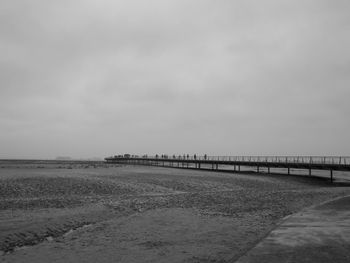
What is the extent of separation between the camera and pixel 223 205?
58.8 ft

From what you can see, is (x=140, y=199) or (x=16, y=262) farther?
(x=140, y=199)

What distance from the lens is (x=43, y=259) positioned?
26.9 feet

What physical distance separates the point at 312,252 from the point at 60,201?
13497mm

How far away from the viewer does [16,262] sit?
7953mm

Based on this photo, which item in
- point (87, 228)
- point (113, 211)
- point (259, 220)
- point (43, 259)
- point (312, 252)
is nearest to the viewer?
point (312, 252)

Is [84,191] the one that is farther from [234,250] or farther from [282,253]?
[282,253]

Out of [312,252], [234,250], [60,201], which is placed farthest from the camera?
[60,201]

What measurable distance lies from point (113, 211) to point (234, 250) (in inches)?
300

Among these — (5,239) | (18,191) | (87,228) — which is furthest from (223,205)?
(18,191)

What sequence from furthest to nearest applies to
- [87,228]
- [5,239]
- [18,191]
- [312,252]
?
1. [18,191]
2. [87,228]
3. [5,239]
4. [312,252]

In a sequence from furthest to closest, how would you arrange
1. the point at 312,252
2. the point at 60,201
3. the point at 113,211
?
the point at 60,201 → the point at 113,211 → the point at 312,252

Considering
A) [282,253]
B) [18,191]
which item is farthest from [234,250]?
[18,191]

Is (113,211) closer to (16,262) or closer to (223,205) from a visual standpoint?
(223,205)

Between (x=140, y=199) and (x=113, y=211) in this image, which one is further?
(x=140, y=199)
